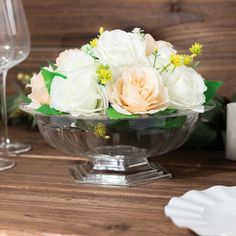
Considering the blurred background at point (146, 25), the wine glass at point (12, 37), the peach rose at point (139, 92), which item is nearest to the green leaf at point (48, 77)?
the peach rose at point (139, 92)

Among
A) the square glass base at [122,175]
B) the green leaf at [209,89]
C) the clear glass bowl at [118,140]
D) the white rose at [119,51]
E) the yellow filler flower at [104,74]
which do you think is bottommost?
the square glass base at [122,175]

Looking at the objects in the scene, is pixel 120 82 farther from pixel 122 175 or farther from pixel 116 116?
pixel 122 175

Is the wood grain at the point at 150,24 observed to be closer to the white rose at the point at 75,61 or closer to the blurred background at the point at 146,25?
the blurred background at the point at 146,25

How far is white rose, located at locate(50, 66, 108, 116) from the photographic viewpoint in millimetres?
739

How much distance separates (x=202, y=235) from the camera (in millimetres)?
571

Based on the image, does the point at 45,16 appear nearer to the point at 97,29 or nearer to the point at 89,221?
the point at 97,29

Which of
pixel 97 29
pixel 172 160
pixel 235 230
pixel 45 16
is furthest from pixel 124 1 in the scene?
pixel 235 230

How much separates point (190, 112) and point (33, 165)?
0.31m

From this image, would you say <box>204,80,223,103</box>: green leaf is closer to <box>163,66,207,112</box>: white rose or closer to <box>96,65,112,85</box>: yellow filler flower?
<box>163,66,207,112</box>: white rose

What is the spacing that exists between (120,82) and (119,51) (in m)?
0.05

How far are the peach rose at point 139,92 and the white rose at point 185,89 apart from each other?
20 millimetres

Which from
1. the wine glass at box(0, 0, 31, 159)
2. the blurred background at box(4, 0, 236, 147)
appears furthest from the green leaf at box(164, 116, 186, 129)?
the wine glass at box(0, 0, 31, 159)

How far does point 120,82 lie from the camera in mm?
740

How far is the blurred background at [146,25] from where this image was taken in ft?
3.80
